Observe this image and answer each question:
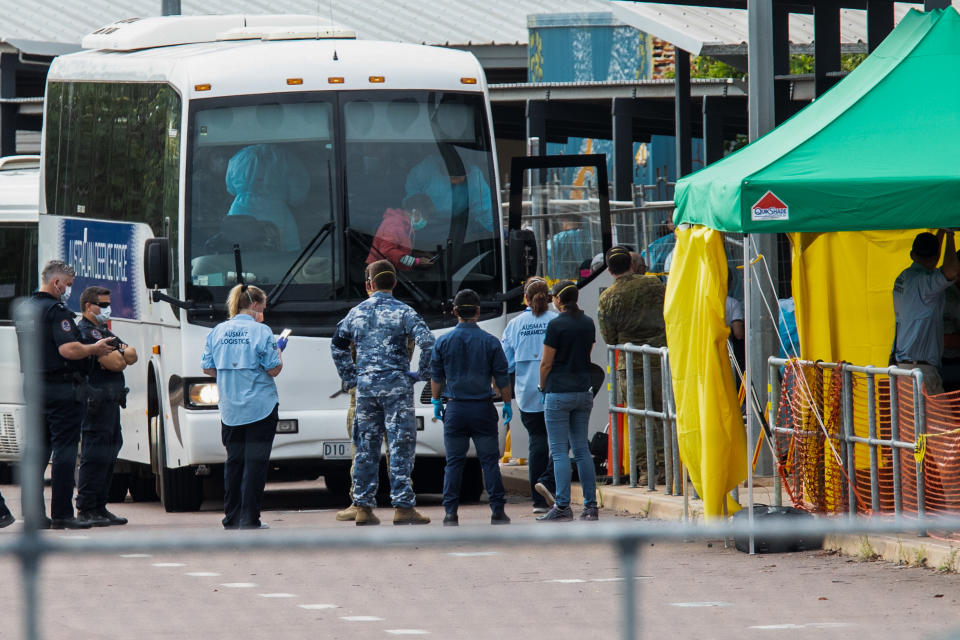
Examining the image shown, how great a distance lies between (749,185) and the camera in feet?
32.5

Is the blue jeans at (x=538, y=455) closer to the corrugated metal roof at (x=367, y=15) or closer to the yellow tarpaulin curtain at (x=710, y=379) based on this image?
the yellow tarpaulin curtain at (x=710, y=379)

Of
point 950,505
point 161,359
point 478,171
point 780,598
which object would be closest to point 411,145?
point 478,171

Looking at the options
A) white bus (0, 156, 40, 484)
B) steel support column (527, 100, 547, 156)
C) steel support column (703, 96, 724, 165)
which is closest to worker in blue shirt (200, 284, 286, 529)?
white bus (0, 156, 40, 484)

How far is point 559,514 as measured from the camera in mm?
12164

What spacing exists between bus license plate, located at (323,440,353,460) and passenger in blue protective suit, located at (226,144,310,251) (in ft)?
4.89

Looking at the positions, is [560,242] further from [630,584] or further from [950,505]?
[630,584]

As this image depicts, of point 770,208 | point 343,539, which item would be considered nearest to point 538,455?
point 770,208

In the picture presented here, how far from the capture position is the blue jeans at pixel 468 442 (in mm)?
11867

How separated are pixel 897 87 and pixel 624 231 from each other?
761 cm

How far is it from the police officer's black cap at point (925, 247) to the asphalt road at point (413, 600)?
763cm

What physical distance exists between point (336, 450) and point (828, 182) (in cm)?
498

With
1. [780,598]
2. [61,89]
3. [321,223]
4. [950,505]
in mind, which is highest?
[61,89]

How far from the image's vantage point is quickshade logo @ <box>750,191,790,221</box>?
9.89 metres

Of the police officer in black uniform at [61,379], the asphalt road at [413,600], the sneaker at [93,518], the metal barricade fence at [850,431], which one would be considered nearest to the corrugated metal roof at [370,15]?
the police officer in black uniform at [61,379]
